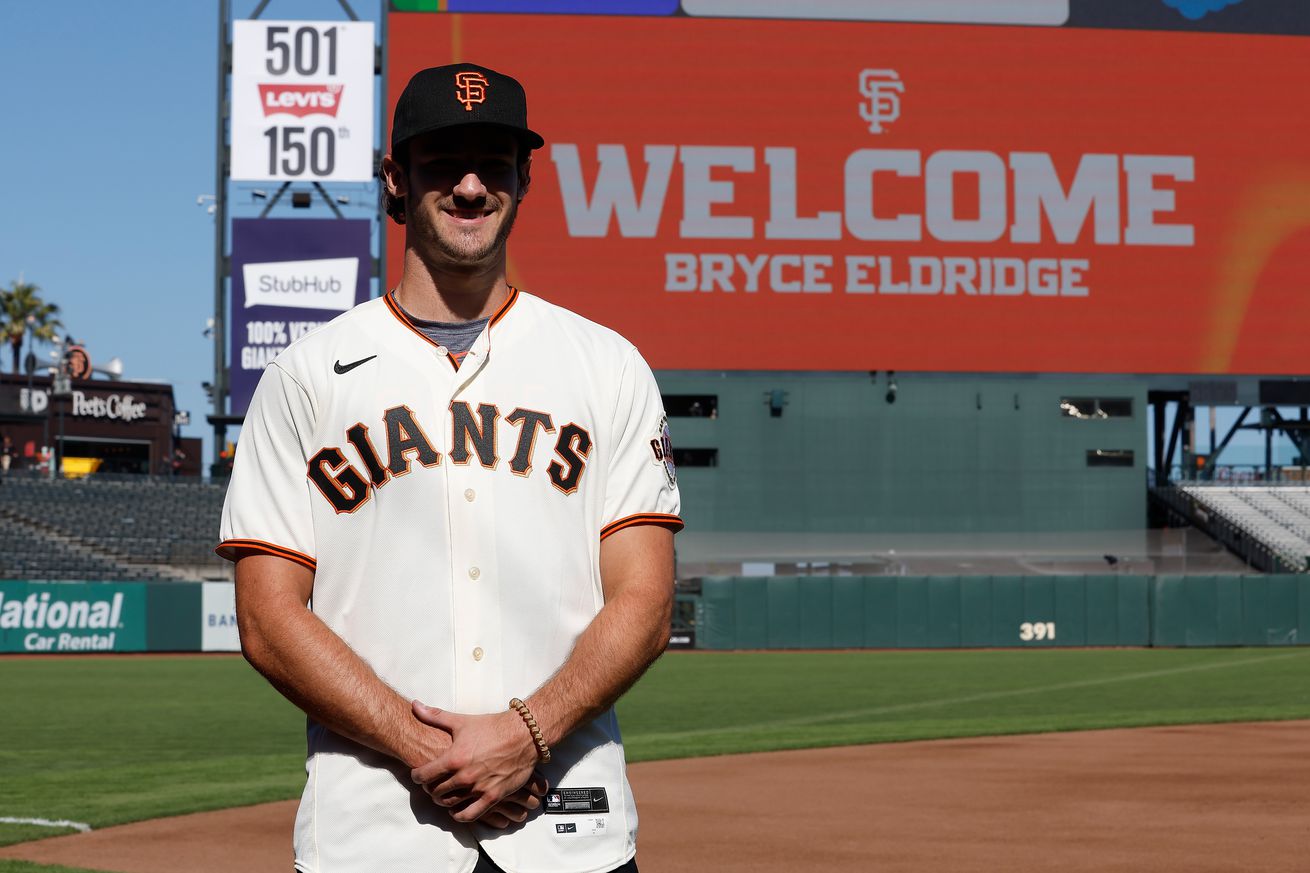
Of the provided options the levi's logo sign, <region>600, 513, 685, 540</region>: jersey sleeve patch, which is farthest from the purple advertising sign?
<region>600, 513, 685, 540</region>: jersey sleeve patch

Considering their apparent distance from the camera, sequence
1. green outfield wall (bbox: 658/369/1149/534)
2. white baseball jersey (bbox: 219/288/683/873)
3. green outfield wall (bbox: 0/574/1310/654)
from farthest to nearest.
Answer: green outfield wall (bbox: 658/369/1149/534) < green outfield wall (bbox: 0/574/1310/654) < white baseball jersey (bbox: 219/288/683/873)

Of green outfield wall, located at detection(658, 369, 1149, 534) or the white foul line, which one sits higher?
green outfield wall, located at detection(658, 369, 1149, 534)

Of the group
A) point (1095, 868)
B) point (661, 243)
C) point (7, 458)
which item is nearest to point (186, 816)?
point (1095, 868)

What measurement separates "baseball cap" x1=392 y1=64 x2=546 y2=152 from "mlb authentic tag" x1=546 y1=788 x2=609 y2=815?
1085mm

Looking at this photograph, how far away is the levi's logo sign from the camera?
1405 inches

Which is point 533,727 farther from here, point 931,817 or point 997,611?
point 997,611

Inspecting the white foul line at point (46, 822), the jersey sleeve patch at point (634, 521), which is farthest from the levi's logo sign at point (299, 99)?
the jersey sleeve patch at point (634, 521)

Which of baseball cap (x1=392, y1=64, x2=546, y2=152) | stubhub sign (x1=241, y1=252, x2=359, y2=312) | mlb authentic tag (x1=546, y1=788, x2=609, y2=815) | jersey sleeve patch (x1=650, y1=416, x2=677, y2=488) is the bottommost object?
mlb authentic tag (x1=546, y1=788, x2=609, y2=815)

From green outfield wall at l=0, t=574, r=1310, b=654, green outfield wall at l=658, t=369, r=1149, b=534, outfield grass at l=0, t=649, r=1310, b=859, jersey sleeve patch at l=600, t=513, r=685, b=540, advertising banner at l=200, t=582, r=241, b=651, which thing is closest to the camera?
jersey sleeve patch at l=600, t=513, r=685, b=540

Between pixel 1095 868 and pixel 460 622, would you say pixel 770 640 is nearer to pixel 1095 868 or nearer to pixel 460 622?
pixel 1095 868

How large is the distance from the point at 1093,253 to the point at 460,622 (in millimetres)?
38192

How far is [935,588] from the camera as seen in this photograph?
30750 mm

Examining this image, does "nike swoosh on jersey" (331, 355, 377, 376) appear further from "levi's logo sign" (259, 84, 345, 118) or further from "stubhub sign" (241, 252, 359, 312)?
"levi's logo sign" (259, 84, 345, 118)

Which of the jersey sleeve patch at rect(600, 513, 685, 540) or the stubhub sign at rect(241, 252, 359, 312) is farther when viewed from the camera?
the stubhub sign at rect(241, 252, 359, 312)
